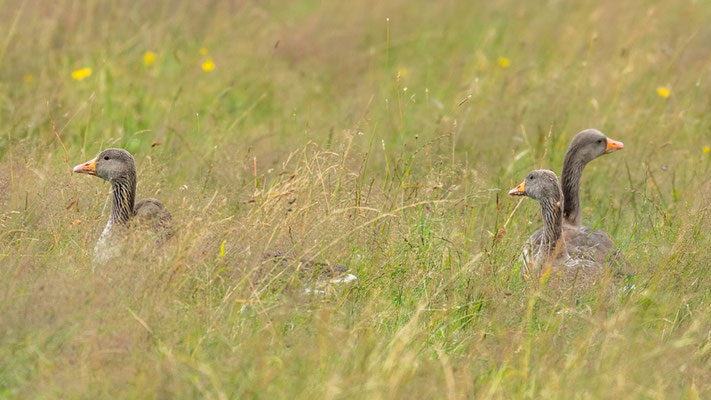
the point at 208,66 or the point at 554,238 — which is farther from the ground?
the point at 554,238

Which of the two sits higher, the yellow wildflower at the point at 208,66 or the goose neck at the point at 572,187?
the goose neck at the point at 572,187

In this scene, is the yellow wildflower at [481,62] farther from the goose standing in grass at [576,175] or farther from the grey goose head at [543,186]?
the grey goose head at [543,186]

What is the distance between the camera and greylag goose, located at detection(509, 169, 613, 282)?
18.3 feet

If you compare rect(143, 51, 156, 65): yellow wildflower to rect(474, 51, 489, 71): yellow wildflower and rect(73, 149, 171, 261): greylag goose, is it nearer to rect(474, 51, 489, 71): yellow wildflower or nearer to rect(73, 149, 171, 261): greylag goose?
rect(474, 51, 489, 71): yellow wildflower

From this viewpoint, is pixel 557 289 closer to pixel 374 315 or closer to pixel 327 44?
pixel 374 315

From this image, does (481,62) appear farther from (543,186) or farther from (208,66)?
(543,186)

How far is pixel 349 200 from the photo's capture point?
5430 millimetres

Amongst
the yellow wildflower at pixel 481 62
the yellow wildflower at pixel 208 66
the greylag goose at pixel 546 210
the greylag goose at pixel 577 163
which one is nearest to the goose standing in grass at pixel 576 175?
the greylag goose at pixel 577 163

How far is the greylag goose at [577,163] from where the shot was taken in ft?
21.4

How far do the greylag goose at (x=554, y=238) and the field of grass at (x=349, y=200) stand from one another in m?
0.15

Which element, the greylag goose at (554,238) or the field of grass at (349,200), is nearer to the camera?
the field of grass at (349,200)

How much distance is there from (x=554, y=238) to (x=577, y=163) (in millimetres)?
1002

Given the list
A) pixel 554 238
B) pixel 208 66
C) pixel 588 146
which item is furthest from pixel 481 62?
pixel 554 238

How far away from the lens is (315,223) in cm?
503
